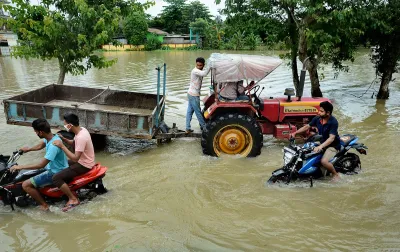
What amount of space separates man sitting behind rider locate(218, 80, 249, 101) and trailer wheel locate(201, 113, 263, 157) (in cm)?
38

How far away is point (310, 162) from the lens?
18.3 ft

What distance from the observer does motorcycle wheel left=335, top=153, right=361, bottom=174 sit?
588 centimetres

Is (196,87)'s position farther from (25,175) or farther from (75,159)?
(25,175)

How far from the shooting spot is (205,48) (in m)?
46.2

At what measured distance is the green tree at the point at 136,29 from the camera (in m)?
45.8

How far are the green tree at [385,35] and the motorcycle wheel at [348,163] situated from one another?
613 centimetres

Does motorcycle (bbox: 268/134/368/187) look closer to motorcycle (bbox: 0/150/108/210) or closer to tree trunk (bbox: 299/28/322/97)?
motorcycle (bbox: 0/150/108/210)

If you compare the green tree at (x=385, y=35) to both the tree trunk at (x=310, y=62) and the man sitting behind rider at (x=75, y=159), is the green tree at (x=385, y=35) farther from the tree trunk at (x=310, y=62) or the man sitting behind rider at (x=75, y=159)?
the man sitting behind rider at (x=75, y=159)

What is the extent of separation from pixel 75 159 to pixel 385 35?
440 inches

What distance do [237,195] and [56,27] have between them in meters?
6.69

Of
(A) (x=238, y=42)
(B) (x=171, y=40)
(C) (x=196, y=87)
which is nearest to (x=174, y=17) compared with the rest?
(B) (x=171, y=40)

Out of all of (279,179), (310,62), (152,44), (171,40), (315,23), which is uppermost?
(171,40)

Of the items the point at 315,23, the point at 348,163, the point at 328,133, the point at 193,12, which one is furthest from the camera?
the point at 193,12

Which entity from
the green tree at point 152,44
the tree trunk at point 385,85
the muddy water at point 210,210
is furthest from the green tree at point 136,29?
the muddy water at point 210,210
